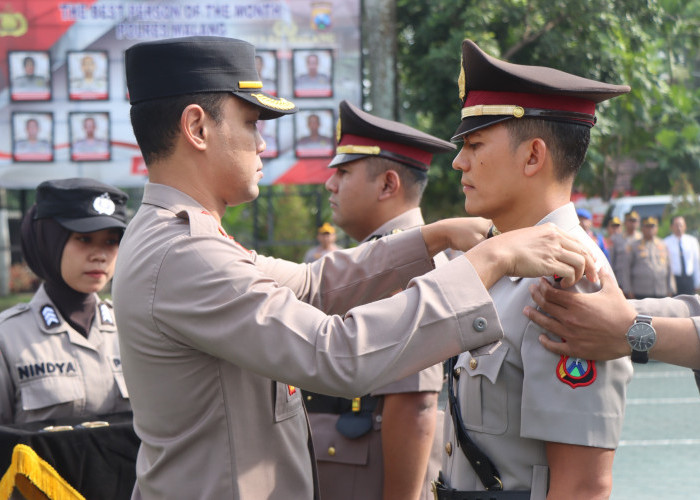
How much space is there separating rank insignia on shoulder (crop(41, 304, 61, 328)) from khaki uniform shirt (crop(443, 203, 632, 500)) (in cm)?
179

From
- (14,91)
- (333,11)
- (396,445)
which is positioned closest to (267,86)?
(333,11)

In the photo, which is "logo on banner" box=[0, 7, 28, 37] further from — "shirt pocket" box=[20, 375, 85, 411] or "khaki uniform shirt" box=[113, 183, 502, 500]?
"khaki uniform shirt" box=[113, 183, 502, 500]

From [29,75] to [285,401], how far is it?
878 centimetres

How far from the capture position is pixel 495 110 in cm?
215

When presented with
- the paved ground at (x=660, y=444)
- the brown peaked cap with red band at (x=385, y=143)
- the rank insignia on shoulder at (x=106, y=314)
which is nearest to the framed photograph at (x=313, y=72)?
the paved ground at (x=660, y=444)

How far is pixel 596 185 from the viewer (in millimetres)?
21391

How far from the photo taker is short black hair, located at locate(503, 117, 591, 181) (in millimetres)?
2135

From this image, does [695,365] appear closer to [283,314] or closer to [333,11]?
[283,314]

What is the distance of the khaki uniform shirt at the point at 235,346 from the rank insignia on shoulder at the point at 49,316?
1.34 m

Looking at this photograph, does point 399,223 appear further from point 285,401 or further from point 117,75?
point 117,75

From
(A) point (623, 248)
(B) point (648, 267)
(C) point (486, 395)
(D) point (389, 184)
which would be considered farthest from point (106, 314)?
(A) point (623, 248)

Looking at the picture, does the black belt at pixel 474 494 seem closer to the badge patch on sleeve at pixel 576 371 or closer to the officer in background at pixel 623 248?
the badge patch on sleeve at pixel 576 371

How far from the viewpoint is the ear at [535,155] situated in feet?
6.97

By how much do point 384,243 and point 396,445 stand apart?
2.61 feet
